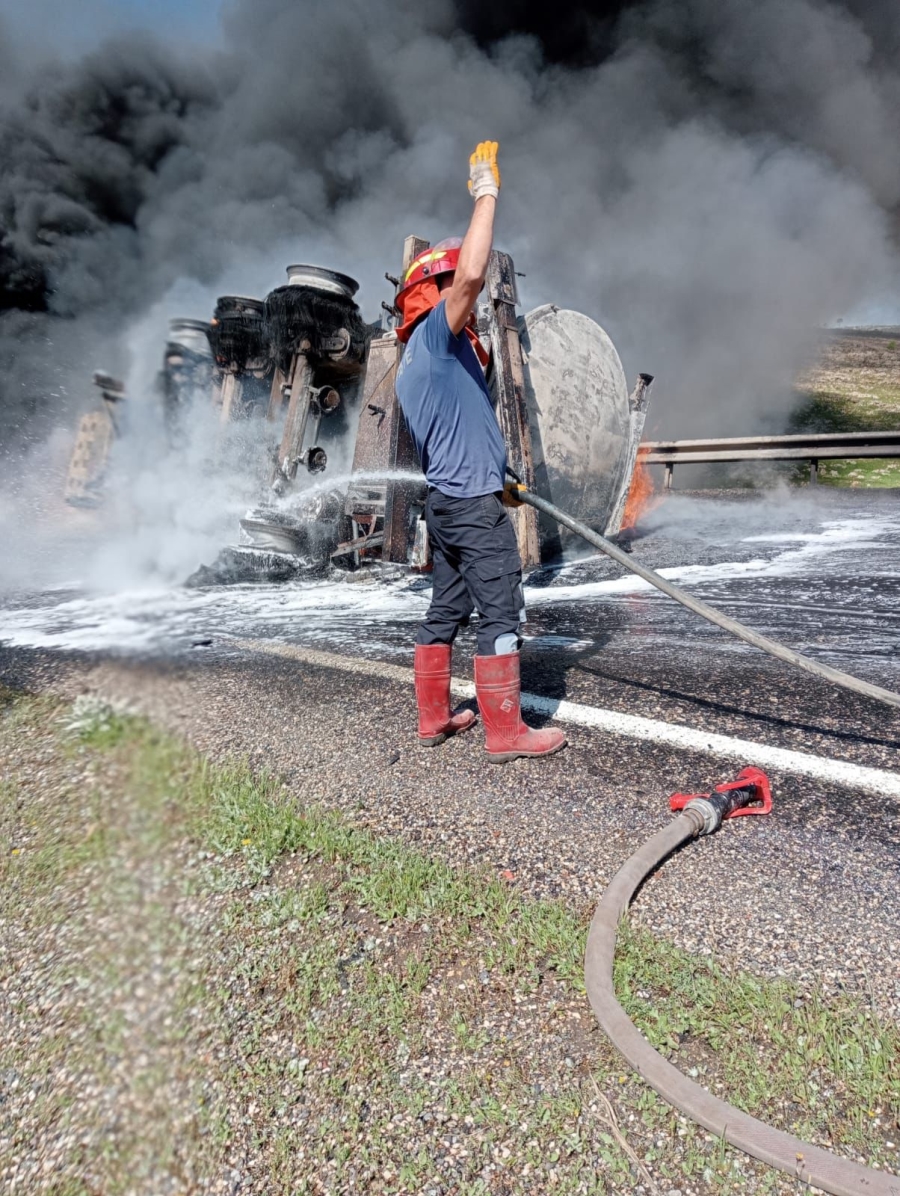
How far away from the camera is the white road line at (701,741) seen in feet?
8.40

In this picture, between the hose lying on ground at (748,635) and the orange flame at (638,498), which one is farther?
the orange flame at (638,498)

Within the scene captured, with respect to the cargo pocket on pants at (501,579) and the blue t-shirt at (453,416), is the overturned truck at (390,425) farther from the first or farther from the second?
the cargo pocket on pants at (501,579)

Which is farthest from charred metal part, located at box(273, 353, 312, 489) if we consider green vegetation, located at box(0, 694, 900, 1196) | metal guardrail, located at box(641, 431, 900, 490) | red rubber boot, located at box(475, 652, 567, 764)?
green vegetation, located at box(0, 694, 900, 1196)

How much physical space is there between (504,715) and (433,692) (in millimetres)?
335

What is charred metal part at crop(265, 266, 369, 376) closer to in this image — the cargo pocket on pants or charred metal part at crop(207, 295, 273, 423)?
charred metal part at crop(207, 295, 273, 423)

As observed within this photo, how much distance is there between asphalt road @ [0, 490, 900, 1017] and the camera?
1.71 metres

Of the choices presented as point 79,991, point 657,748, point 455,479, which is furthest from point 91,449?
point 657,748

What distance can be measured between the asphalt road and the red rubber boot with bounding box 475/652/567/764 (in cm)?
6

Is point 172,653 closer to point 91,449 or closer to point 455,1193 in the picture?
point 455,1193

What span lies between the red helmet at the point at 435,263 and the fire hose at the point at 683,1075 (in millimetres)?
2121

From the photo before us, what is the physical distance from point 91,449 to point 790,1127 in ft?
7.99

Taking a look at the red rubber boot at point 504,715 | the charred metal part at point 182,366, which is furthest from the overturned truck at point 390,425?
the red rubber boot at point 504,715

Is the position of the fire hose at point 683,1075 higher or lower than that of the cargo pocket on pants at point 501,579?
lower

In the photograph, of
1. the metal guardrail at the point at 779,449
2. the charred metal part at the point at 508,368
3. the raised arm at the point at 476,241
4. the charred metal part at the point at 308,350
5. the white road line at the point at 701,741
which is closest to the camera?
the raised arm at the point at 476,241
